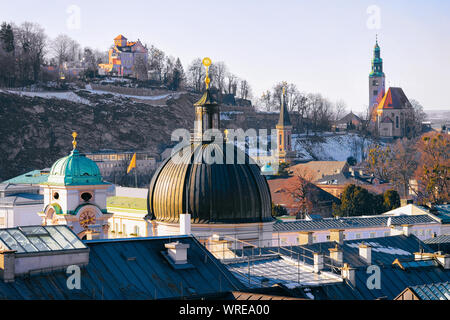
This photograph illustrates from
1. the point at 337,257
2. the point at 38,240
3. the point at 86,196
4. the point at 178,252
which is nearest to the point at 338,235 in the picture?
the point at 337,257

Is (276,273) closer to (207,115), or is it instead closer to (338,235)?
(338,235)

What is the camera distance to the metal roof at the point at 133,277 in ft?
92.3

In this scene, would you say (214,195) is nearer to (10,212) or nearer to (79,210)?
(79,210)

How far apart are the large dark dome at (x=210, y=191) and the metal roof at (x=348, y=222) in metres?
23.6

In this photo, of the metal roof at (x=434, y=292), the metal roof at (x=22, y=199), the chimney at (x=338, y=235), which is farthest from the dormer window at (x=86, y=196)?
the metal roof at (x=22, y=199)

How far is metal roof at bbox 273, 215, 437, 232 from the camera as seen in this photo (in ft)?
237

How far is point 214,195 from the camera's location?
46719 mm

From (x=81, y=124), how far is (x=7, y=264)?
129 metres

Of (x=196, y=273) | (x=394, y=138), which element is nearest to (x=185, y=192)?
(x=196, y=273)

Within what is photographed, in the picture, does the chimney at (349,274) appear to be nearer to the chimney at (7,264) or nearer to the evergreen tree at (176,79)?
the chimney at (7,264)

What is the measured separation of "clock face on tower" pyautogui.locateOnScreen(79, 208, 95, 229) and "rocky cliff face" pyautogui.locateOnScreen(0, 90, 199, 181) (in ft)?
265

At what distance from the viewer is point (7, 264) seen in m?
27.5
